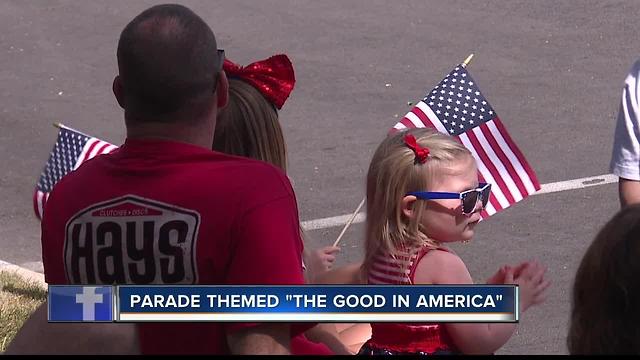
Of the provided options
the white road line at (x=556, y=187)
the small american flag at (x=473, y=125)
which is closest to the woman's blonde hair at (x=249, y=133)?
the small american flag at (x=473, y=125)

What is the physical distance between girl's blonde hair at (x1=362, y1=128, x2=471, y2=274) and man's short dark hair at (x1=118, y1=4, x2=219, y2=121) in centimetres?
104

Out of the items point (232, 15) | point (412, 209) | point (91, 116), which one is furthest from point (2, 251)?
point (232, 15)

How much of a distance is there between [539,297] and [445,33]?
9.22m

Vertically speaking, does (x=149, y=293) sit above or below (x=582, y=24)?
above

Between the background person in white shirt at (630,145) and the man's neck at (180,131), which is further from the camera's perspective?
the background person in white shirt at (630,145)

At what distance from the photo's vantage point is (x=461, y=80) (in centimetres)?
507

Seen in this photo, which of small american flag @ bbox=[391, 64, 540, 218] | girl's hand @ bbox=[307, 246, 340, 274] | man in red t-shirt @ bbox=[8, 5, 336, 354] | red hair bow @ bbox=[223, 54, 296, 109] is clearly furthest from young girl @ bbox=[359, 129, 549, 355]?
small american flag @ bbox=[391, 64, 540, 218]

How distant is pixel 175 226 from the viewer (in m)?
2.93

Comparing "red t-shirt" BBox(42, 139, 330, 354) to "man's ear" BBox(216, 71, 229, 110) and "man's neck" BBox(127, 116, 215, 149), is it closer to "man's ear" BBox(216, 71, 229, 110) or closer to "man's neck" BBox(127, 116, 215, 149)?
"man's neck" BBox(127, 116, 215, 149)

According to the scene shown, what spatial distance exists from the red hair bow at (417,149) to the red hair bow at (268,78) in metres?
0.42

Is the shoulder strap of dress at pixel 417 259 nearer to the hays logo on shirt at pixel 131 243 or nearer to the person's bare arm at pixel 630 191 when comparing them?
the person's bare arm at pixel 630 191

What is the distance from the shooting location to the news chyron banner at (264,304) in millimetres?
2873

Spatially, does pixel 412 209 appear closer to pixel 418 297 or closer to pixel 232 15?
pixel 418 297

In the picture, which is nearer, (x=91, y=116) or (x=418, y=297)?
(x=418, y=297)
